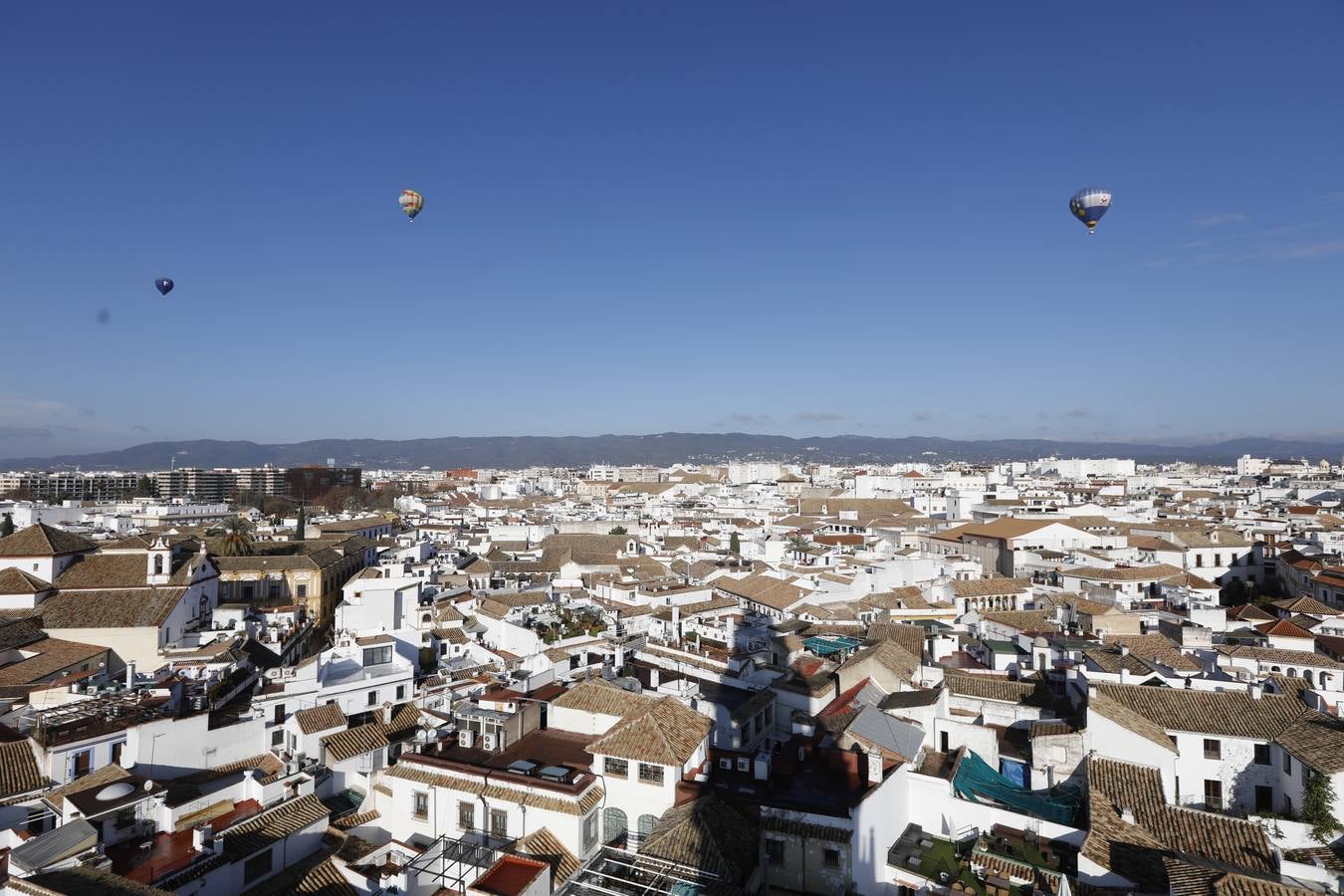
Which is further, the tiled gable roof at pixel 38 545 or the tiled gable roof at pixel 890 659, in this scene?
the tiled gable roof at pixel 38 545

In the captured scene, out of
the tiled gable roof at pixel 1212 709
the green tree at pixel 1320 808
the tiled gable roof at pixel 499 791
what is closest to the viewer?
the green tree at pixel 1320 808

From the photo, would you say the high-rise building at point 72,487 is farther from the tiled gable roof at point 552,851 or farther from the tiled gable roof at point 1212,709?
the tiled gable roof at point 1212,709

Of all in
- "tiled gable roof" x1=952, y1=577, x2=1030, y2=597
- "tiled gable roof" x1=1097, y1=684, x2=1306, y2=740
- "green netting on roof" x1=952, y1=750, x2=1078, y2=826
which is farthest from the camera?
"tiled gable roof" x1=952, y1=577, x2=1030, y2=597

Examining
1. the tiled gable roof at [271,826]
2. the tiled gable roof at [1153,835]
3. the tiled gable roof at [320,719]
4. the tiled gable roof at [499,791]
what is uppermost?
the tiled gable roof at [499,791]

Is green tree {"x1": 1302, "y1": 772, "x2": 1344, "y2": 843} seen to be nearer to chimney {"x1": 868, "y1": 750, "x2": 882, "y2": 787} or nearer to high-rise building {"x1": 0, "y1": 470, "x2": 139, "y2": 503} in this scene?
chimney {"x1": 868, "y1": 750, "x2": 882, "y2": 787}

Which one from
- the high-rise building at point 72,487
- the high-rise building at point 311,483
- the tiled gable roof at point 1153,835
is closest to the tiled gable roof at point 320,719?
the tiled gable roof at point 1153,835

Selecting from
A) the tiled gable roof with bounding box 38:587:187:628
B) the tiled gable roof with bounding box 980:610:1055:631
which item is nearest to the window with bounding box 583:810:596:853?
the tiled gable roof with bounding box 980:610:1055:631
